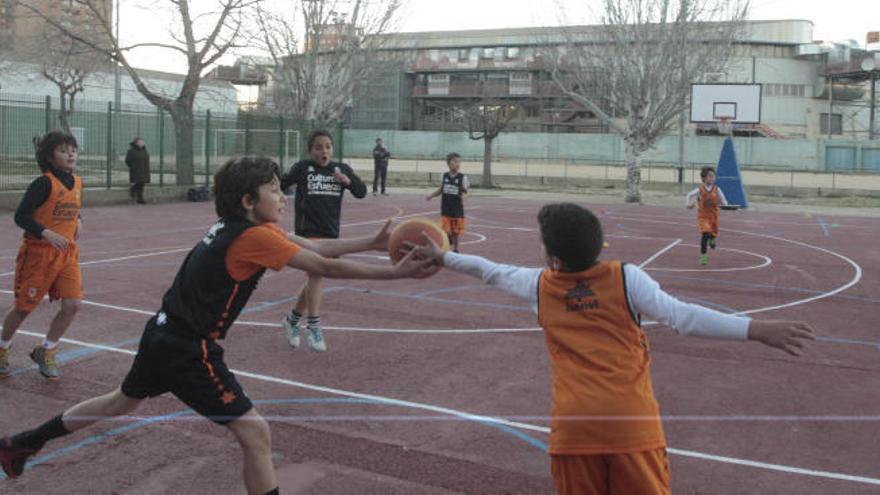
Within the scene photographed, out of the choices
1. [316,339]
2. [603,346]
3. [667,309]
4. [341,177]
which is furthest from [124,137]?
[667,309]

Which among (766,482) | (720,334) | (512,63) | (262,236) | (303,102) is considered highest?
(512,63)

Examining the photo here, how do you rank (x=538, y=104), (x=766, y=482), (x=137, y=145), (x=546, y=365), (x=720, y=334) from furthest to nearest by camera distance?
(x=538, y=104)
(x=137, y=145)
(x=546, y=365)
(x=766, y=482)
(x=720, y=334)

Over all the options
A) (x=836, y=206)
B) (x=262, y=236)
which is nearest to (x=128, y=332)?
(x=262, y=236)

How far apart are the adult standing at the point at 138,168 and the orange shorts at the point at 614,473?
74.8 ft

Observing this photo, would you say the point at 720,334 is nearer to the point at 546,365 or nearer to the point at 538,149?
the point at 546,365

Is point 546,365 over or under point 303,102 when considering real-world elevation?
under

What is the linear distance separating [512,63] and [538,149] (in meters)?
20.9

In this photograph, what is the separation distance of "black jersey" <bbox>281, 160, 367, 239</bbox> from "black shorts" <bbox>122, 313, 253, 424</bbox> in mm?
4104

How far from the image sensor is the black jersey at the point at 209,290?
3.83m

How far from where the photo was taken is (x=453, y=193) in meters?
14.6

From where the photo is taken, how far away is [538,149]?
2109 inches

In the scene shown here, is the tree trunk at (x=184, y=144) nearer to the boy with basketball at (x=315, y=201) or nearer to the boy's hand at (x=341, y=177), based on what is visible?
the boy with basketball at (x=315, y=201)

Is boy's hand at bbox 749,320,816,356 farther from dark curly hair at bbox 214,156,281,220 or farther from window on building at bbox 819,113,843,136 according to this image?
window on building at bbox 819,113,843,136

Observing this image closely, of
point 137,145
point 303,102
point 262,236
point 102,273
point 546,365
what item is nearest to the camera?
point 262,236
